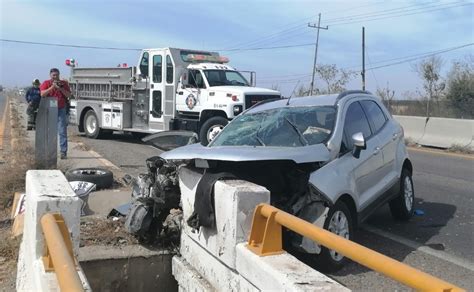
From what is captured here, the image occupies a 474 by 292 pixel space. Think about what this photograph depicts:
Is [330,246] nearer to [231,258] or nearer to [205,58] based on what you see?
[231,258]

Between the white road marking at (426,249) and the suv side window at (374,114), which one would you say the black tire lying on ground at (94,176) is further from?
the suv side window at (374,114)

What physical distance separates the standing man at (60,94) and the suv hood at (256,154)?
6616 mm

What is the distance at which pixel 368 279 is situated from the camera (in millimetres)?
4922

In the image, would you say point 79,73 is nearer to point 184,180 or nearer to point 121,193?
point 121,193

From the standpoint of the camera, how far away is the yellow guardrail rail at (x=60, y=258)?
2117 mm

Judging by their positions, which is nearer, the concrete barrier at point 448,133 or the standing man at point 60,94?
the standing man at point 60,94

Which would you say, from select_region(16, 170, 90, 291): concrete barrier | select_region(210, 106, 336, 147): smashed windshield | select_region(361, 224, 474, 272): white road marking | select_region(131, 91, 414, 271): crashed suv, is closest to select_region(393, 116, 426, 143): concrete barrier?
select_region(131, 91, 414, 271): crashed suv

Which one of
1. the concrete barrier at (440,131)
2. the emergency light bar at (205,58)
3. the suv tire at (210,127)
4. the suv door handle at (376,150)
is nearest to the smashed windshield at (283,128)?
the suv door handle at (376,150)

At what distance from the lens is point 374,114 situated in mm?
6883

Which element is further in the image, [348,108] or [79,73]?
[79,73]

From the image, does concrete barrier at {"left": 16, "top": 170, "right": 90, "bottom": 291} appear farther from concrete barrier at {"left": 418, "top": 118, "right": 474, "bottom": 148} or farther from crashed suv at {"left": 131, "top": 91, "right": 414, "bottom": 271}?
concrete barrier at {"left": 418, "top": 118, "right": 474, "bottom": 148}

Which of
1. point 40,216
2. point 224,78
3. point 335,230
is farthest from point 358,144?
point 224,78

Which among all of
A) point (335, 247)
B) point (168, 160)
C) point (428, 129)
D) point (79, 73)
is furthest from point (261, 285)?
point (79, 73)

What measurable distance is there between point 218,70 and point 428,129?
7103 mm
